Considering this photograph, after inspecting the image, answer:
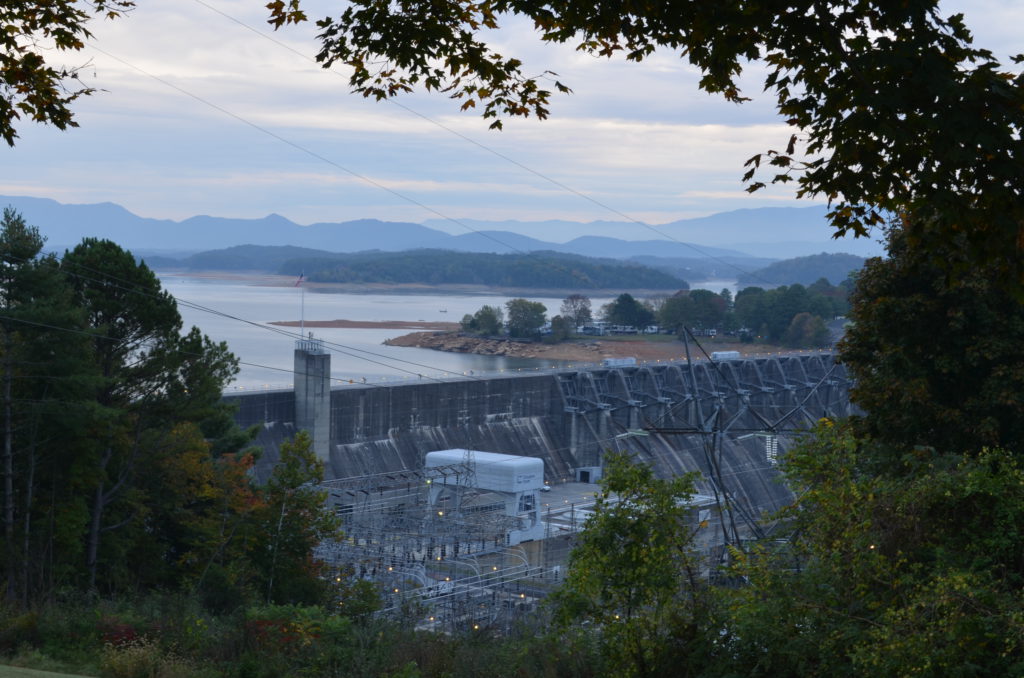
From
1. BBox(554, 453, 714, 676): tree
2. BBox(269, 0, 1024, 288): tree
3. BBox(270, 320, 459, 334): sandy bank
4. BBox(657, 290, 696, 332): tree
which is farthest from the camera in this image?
BBox(270, 320, 459, 334): sandy bank

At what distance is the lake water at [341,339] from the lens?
5747cm

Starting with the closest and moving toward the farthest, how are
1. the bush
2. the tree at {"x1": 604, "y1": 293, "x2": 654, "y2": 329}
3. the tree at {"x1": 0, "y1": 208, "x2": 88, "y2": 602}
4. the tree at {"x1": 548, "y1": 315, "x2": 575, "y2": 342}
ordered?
the bush
the tree at {"x1": 0, "y1": 208, "x2": 88, "y2": 602}
the tree at {"x1": 548, "y1": 315, "x2": 575, "y2": 342}
the tree at {"x1": 604, "y1": 293, "x2": 654, "y2": 329}

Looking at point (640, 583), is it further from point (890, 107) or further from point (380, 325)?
point (380, 325)

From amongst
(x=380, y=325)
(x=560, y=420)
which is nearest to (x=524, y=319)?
(x=380, y=325)

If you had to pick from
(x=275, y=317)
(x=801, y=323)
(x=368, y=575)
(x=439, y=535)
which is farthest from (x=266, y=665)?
(x=275, y=317)

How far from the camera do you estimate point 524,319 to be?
84312 mm

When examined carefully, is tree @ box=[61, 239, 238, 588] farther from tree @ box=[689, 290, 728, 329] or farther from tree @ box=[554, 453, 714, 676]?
tree @ box=[689, 290, 728, 329]

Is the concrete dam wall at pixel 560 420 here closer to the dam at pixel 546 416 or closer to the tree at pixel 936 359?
the dam at pixel 546 416

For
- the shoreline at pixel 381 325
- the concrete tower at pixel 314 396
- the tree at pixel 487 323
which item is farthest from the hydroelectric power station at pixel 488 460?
the shoreline at pixel 381 325

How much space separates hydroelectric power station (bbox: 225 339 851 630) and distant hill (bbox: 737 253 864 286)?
130 m

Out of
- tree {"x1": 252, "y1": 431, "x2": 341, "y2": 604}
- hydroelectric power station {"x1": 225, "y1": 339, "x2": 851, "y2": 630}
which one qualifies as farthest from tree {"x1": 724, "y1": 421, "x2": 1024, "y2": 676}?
tree {"x1": 252, "y1": 431, "x2": 341, "y2": 604}

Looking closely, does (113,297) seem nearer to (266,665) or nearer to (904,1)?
(266,665)

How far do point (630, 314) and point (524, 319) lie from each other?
384 inches

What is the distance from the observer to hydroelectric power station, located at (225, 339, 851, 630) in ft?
68.8
